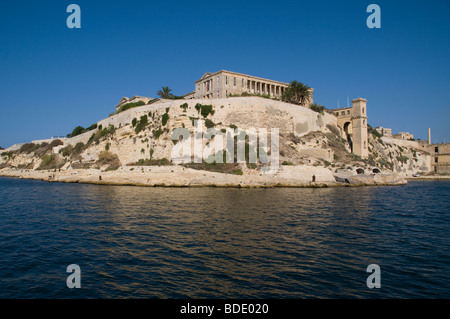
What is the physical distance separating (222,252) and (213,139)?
27.8 metres

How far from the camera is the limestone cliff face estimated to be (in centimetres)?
3584

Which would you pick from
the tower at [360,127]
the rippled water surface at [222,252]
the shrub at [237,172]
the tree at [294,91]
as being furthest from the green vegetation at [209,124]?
the tower at [360,127]

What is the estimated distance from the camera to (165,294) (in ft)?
21.3

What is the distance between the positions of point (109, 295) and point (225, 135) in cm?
3074

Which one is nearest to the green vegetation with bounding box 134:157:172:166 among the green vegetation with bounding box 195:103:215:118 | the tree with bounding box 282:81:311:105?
the green vegetation with bounding box 195:103:215:118

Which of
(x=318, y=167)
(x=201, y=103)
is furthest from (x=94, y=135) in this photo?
(x=318, y=167)

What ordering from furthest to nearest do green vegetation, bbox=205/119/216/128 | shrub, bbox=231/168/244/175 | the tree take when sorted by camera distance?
1. the tree
2. green vegetation, bbox=205/119/216/128
3. shrub, bbox=231/168/244/175

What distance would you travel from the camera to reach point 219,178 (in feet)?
98.6

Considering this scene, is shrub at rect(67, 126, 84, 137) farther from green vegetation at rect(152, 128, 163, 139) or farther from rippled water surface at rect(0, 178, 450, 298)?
rippled water surface at rect(0, 178, 450, 298)

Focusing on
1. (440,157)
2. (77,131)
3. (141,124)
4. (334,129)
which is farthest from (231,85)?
(440,157)

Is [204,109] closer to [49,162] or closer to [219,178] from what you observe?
[219,178]

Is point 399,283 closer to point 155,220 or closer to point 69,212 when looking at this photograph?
point 155,220

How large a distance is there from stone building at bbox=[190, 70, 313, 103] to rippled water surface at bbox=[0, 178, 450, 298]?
3255 centimetres

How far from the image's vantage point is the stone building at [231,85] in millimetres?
46000
